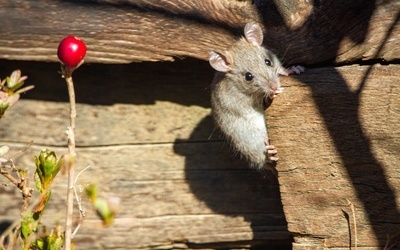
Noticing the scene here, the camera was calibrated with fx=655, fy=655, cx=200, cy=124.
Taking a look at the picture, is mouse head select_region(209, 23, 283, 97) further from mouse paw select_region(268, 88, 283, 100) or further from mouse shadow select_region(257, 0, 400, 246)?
mouse shadow select_region(257, 0, 400, 246)

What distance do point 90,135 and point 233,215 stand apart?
0.97m

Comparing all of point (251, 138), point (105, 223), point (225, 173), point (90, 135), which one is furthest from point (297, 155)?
point (105, 223)

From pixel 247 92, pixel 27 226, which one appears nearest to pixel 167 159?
pixel 247 92

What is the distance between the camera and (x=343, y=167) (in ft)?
10.4

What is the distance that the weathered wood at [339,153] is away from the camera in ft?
10.2

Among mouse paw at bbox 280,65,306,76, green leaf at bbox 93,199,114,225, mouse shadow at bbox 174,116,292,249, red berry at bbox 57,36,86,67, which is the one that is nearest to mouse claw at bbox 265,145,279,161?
mouse paw at bbox 280,65,306,76

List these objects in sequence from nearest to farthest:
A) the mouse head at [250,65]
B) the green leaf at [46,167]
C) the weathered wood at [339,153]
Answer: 1. the green leaf at [46,167]
2. the weathered wood at [339,153]
3. the mouse head at [250,65]

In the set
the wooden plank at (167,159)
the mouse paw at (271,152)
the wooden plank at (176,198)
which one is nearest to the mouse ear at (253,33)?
the wooden plank at (167,159)

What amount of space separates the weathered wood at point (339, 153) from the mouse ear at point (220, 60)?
1.24ft

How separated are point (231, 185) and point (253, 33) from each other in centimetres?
98

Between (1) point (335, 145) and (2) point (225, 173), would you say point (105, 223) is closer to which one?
(1) point (335, 145)

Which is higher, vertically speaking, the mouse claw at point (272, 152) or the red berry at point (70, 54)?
the mouse claw at point (272, 152)

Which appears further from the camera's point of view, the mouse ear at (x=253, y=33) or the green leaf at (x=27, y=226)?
the mouse ear at (x=253, y=33)

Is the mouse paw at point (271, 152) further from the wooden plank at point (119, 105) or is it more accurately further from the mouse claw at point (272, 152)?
the wooden plank at point (119, 105)
